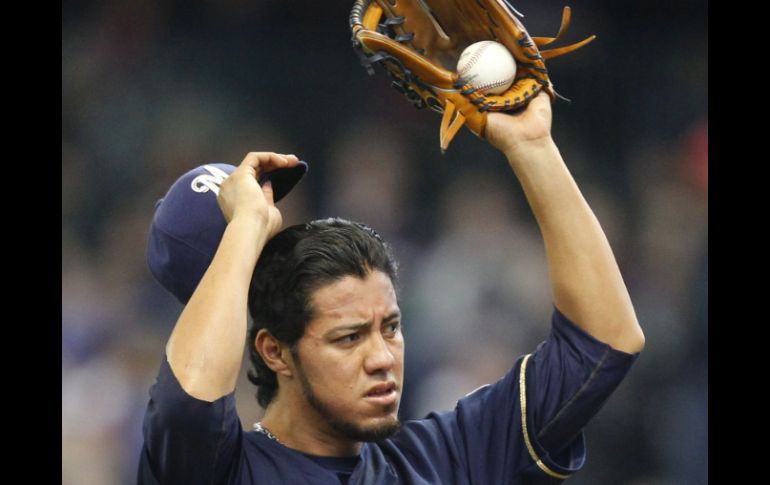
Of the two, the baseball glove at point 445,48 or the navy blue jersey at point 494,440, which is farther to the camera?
the baseball glove at point 445,48

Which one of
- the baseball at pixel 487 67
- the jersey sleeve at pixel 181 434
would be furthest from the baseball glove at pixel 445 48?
the jersey sleeve at pixel 181 434

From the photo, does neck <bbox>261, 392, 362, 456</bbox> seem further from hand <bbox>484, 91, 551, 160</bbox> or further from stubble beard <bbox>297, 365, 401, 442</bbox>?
hand <bbox>484, 91, 551, 160</bbox>

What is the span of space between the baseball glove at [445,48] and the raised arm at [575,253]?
127 millimetres

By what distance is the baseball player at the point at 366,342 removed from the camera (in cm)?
241

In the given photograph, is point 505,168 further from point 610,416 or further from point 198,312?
point 198,312

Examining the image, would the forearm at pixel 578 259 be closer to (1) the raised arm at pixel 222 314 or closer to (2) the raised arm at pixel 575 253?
(2) the raised arm at pixel 575 253

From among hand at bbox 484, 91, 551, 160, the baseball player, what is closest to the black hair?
the baseball player

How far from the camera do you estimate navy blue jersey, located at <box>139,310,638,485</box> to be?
8.05ft

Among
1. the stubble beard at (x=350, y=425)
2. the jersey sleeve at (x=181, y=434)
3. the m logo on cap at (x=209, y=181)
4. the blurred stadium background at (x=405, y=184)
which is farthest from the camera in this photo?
the blurred stadium background at (x=405, y=184)

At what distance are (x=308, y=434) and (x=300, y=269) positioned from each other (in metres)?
0.36

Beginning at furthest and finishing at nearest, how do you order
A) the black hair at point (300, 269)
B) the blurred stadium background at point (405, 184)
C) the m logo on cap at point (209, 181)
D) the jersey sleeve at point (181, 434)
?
the blurred stadium background at point (405, 184), the m logo on cap at point (209, 181), the black hair at point (300, 269), the jersey sleeve at point (181, 434)

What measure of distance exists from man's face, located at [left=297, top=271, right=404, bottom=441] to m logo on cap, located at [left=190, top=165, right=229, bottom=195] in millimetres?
375

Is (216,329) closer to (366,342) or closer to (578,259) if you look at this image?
(366,342)

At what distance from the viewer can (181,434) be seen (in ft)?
7.20
